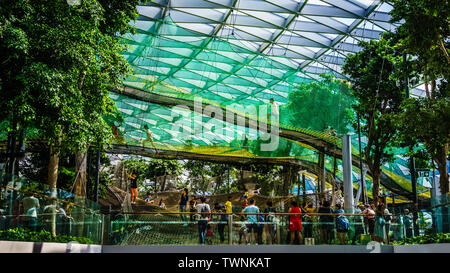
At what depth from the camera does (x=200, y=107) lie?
25.1 m

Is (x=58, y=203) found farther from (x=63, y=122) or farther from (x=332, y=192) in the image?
(x=332, y=192)

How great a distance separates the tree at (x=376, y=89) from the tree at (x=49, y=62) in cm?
1636

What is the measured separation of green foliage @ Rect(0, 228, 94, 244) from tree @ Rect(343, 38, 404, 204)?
57.4ft

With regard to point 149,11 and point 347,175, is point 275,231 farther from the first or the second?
point 149,11

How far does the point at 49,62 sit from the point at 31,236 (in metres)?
4.42

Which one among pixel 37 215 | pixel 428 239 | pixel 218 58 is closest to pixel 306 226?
pixel 428 239

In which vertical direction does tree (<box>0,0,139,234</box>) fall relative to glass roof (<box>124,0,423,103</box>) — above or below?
below

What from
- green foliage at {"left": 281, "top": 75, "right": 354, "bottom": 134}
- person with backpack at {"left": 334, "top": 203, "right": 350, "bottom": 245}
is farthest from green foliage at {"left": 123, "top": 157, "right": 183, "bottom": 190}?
person with backpack at {"left": 334, "top": 203, "right": 350, "bottom": 245}

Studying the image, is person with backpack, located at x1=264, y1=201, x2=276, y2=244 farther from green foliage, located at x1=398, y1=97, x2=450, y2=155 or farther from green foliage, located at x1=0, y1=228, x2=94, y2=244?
green foliage, located at x1=0, y1=228, x2=94, y2=244

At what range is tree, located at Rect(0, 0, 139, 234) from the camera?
10484mm

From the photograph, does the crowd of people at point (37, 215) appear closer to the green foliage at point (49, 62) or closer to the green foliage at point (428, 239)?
the green foliage at point (49, 62)

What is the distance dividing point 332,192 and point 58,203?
1700cm

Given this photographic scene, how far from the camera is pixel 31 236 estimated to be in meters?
10.9
